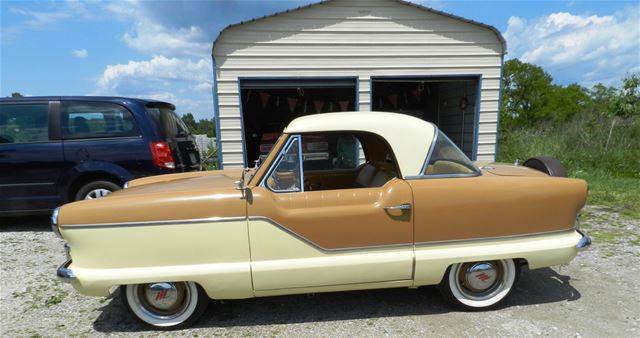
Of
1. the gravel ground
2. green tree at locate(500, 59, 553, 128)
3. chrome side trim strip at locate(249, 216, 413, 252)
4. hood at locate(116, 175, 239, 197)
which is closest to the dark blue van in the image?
the gravel ground

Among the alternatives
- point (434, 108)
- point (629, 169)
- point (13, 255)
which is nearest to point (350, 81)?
point (434, 108)

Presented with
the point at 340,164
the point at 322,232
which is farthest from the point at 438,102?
the point at 322,232

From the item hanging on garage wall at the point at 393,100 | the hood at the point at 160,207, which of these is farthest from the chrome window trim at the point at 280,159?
the item hanging on garage wall at the point at 393,100

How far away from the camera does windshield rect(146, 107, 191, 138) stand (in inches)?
195

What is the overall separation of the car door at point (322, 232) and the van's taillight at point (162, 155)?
2.71m

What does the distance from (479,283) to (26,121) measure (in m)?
5.75

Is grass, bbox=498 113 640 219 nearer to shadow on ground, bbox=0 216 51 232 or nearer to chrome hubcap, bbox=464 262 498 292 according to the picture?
chrome hubcap, bbox=464 262 498 292

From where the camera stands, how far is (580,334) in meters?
2.57

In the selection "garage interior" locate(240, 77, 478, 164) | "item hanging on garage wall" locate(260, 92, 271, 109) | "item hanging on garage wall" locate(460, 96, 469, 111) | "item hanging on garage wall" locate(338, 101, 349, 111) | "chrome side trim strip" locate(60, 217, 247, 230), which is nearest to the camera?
"chrome side trim strip" locate(60, 217, 247, 230)

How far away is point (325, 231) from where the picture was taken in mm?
2596

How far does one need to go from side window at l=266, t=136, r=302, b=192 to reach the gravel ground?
3.54ft

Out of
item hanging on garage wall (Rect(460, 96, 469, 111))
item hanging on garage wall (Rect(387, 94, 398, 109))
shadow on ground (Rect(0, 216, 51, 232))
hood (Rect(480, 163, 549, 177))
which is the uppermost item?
item hanging on garage wall (Rect(387, 94, 398, 109))

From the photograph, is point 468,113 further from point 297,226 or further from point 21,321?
point 21,321

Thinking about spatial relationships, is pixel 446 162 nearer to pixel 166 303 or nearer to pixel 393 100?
pixel 166 303
